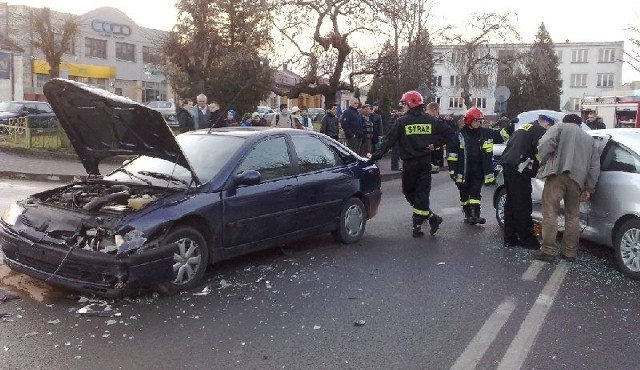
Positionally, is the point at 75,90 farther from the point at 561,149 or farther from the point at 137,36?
the point at 137,36

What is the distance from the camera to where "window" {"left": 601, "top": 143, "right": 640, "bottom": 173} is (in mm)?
6273

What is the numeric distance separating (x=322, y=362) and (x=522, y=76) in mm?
36033

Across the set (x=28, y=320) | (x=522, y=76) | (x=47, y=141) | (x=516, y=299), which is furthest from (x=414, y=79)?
(x=28, y=320)

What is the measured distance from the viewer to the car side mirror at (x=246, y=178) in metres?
5.74

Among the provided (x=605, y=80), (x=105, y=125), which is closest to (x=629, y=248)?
(x=105, y=125)

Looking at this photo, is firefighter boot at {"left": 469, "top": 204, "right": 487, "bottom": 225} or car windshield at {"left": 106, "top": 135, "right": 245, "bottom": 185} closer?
car windshield at {"left": 106, "top": 135, "right": 245, "bottom": 185}

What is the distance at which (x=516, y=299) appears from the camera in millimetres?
5293

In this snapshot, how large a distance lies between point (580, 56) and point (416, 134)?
7768 centimetres

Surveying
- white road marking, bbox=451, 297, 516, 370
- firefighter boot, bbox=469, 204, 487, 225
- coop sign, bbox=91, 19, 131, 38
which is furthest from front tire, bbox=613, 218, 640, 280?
coop sign, bbox=91, 19, 131, 38

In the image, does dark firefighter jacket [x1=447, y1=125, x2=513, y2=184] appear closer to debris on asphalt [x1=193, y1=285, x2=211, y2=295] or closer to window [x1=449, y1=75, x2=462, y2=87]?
debris on asphalt [x1=193, y1=285, x2=211, y2=295]

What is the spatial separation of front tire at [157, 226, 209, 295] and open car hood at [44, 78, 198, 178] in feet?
1.90

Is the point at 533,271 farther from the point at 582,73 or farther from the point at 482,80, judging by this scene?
the point at 582,73

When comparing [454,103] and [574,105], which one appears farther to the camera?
[454,103]

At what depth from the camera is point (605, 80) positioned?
75.1 m
